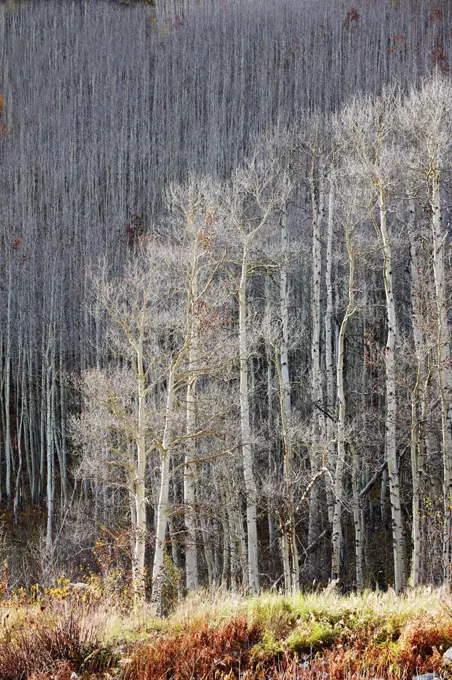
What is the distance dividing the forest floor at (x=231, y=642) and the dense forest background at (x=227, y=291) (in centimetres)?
383

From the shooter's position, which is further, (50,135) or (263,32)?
(263,32)

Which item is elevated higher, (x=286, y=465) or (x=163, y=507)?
(x=286, y=465)

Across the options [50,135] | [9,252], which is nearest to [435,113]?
[9,252]

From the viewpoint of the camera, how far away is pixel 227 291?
1332cm

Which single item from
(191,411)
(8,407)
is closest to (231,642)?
(191,411)

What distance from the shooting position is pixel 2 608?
5246 mm

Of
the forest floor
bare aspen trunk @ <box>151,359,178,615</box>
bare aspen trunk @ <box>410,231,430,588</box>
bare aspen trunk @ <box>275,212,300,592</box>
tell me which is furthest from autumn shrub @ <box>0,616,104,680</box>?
bare aspen trunk @ <box>410,231,430,588</box>

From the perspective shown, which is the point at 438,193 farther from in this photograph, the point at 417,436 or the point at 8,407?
the point at 8,407

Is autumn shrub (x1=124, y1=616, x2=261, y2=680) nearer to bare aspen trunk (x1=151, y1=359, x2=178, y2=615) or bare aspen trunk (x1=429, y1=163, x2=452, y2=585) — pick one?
bare aspen trunk (x1=151, y1=359, x2=178, y2=615)

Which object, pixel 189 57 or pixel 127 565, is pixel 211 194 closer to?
pixel 127 565

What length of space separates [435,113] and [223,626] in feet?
33.1

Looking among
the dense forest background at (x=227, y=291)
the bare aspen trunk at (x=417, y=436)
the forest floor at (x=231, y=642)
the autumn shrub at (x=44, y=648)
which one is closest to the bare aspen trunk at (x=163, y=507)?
the dense forest background at (x=227, y=291)

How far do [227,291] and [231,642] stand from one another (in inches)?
379

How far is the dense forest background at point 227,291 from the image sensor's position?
35.5 feet
